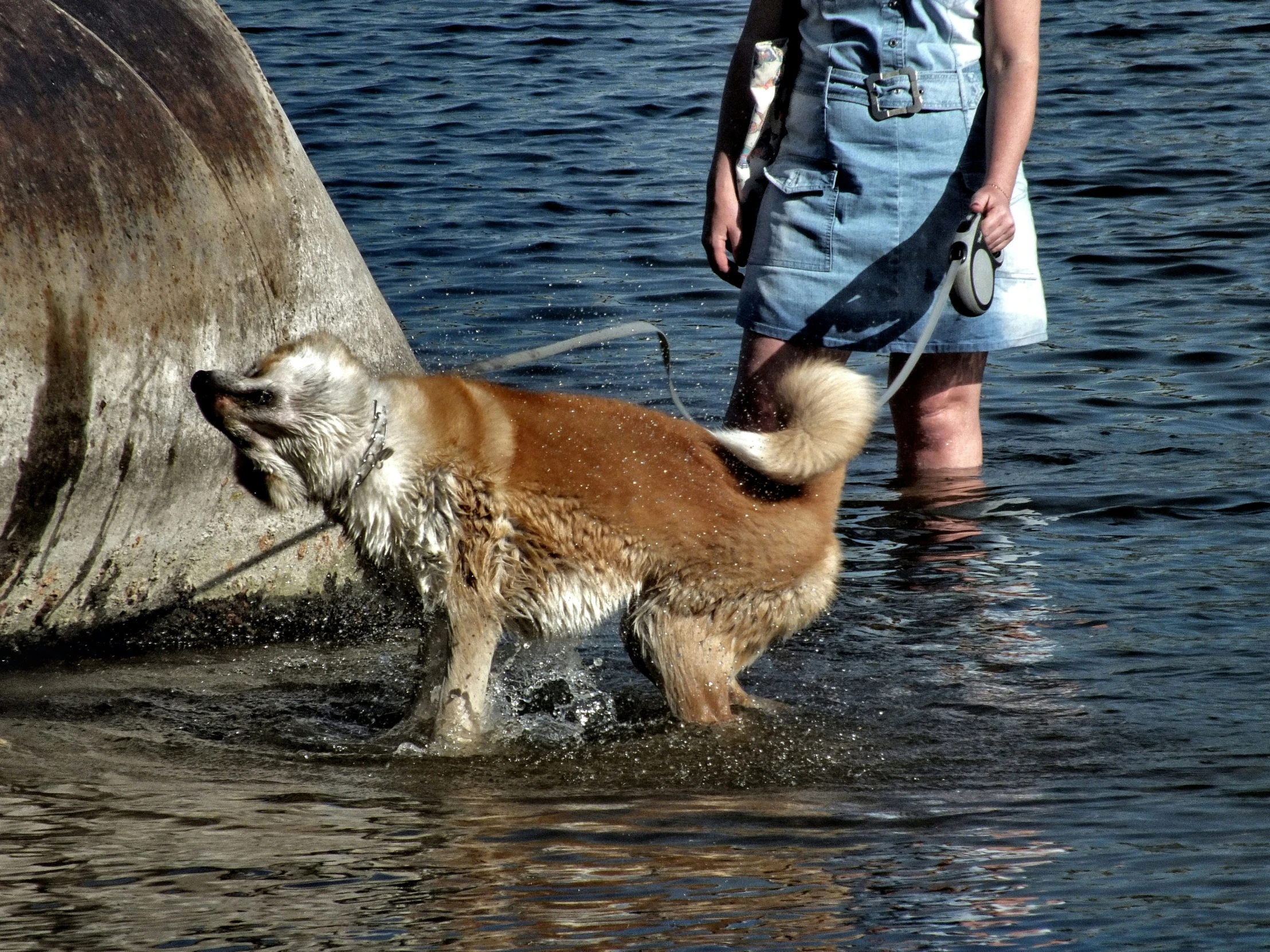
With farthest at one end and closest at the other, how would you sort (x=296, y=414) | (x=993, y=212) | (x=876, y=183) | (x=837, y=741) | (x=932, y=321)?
(x=876, y=183) → (x=932, y=321) → (x=993, y=212) → (x=837, y=741) → (x=296, y=414)

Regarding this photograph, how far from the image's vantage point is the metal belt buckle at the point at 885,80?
15.5 feet

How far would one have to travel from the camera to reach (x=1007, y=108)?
456cm

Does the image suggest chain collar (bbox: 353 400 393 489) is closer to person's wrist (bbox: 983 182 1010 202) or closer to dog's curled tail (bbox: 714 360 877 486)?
dog's curled tail (bbox: 714 360 877 486)

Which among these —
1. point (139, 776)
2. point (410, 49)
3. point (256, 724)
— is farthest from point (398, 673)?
point (410, 49)

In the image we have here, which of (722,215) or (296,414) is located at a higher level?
(722,215)

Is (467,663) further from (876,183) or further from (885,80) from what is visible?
(885,80)

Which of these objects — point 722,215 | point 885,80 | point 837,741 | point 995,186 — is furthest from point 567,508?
point 885,80

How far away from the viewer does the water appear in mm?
3170

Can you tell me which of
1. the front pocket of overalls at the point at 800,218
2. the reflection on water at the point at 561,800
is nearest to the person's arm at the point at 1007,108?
the front pocket of overalls at the point at 800,218

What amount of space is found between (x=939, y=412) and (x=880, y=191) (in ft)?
2.73

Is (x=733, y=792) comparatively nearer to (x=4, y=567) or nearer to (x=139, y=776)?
(x=139, y=776)

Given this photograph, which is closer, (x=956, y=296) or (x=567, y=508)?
(x=567, y=508)

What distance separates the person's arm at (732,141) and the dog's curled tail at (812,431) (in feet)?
3.21

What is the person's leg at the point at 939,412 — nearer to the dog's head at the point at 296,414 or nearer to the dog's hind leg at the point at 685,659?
the dog's hind leg at the point at 685,659
